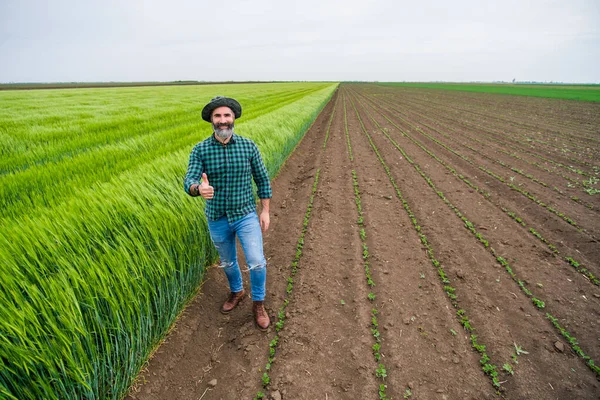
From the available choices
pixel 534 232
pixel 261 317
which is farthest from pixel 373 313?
pixel 534 232

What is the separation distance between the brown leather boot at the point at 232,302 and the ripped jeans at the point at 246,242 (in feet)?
1.49

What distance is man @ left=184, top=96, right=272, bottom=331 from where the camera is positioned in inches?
96.7

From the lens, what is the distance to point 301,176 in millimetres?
8250

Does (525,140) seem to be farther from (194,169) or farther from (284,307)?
(194,169)

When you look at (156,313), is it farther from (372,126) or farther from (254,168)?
(372,126)

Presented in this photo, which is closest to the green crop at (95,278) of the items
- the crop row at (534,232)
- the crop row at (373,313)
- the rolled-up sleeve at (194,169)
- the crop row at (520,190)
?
the rolled-up sleeve at (194,169)

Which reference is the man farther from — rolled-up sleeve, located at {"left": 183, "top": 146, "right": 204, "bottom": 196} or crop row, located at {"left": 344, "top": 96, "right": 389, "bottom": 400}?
crop row, located at {"left": 344, "top": 96, "right": 389, "bottom": 400}

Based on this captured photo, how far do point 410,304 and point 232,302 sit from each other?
6.96ft

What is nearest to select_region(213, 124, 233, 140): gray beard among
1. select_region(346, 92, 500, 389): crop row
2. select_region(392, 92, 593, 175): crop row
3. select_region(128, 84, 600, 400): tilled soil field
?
select_region(128, 84, 600, 400): tilled soil field

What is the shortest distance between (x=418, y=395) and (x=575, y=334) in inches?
80.9

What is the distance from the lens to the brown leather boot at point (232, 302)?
3.24m

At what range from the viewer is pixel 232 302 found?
3279 millimetres

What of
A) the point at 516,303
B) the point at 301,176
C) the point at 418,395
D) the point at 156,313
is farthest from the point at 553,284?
the point at 301,176

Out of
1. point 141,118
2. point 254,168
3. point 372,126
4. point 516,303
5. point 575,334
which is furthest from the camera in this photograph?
point 372,126
